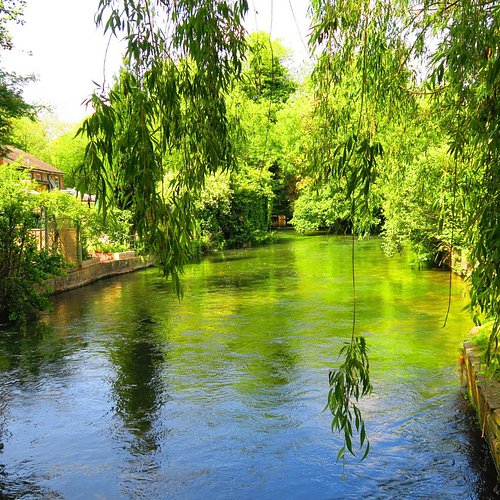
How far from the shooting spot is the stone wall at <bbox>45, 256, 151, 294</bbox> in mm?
17797

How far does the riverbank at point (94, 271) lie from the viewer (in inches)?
701

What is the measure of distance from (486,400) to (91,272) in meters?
16.3

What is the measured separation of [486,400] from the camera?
5.68 m

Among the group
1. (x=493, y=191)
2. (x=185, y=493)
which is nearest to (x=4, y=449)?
(x=185, y=493)

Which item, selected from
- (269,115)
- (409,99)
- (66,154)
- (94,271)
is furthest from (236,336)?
(66,154)

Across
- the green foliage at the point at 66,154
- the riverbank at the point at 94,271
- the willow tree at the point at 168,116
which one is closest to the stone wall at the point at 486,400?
the willow tree at the point at 168,116

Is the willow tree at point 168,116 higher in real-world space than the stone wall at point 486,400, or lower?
higher

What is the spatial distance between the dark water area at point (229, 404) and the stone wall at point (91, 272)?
2291 mm

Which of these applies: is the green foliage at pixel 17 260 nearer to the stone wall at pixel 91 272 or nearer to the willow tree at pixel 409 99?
the stone wall at pixel 91 272

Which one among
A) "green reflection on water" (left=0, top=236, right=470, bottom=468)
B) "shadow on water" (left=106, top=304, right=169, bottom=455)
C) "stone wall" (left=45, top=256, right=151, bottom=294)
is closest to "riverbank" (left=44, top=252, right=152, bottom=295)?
"stone wall" (left=45, top=256, right=151, bottom=294)

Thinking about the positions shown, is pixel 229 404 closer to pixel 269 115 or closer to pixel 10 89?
pixel 269 115

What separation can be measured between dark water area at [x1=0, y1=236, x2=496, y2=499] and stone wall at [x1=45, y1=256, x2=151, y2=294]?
2.29 meters

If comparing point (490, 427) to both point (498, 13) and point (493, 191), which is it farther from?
point (498, 13)

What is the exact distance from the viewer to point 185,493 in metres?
5.72
